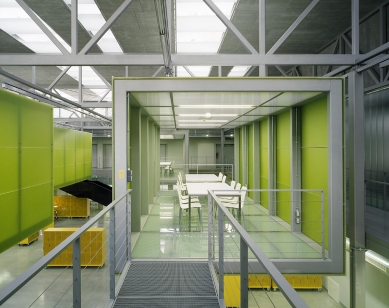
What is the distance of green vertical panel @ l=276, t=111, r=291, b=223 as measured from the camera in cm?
656

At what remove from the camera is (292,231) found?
5.69 meters

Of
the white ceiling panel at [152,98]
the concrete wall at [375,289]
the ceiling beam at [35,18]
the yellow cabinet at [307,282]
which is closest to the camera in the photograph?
the ceiling beam at [35,18]

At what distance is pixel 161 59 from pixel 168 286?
312 cm

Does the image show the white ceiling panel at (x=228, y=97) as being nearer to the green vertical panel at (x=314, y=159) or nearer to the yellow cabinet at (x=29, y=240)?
the green vertical panel at (x=314, y=159)

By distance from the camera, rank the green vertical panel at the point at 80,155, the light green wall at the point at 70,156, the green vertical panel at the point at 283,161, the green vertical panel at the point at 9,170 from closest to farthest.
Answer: the green vertical panel at the point at 9,170, the green vertical panel at the point at 283,161, the light green wall at the point at 70,156, the green vertical panel at the point at 80,155

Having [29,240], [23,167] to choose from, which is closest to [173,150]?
[29,240]

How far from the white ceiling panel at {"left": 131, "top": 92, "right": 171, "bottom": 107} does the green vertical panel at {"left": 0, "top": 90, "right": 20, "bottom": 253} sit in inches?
63.5

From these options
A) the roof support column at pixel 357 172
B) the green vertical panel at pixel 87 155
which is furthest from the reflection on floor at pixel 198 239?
the green vertical panel at pixel 87 155

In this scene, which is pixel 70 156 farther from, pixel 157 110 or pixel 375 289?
pixel 375 289

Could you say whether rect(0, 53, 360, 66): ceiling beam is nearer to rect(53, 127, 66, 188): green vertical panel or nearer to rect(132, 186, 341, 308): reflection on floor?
rect(132, 186, 341, 308): reflection on floor

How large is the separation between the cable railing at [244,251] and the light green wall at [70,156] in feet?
18.7

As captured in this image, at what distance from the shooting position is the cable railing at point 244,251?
3.85 ft

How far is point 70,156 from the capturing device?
9.77 metres

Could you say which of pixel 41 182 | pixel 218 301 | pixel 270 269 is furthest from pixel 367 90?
pixel 41 182
